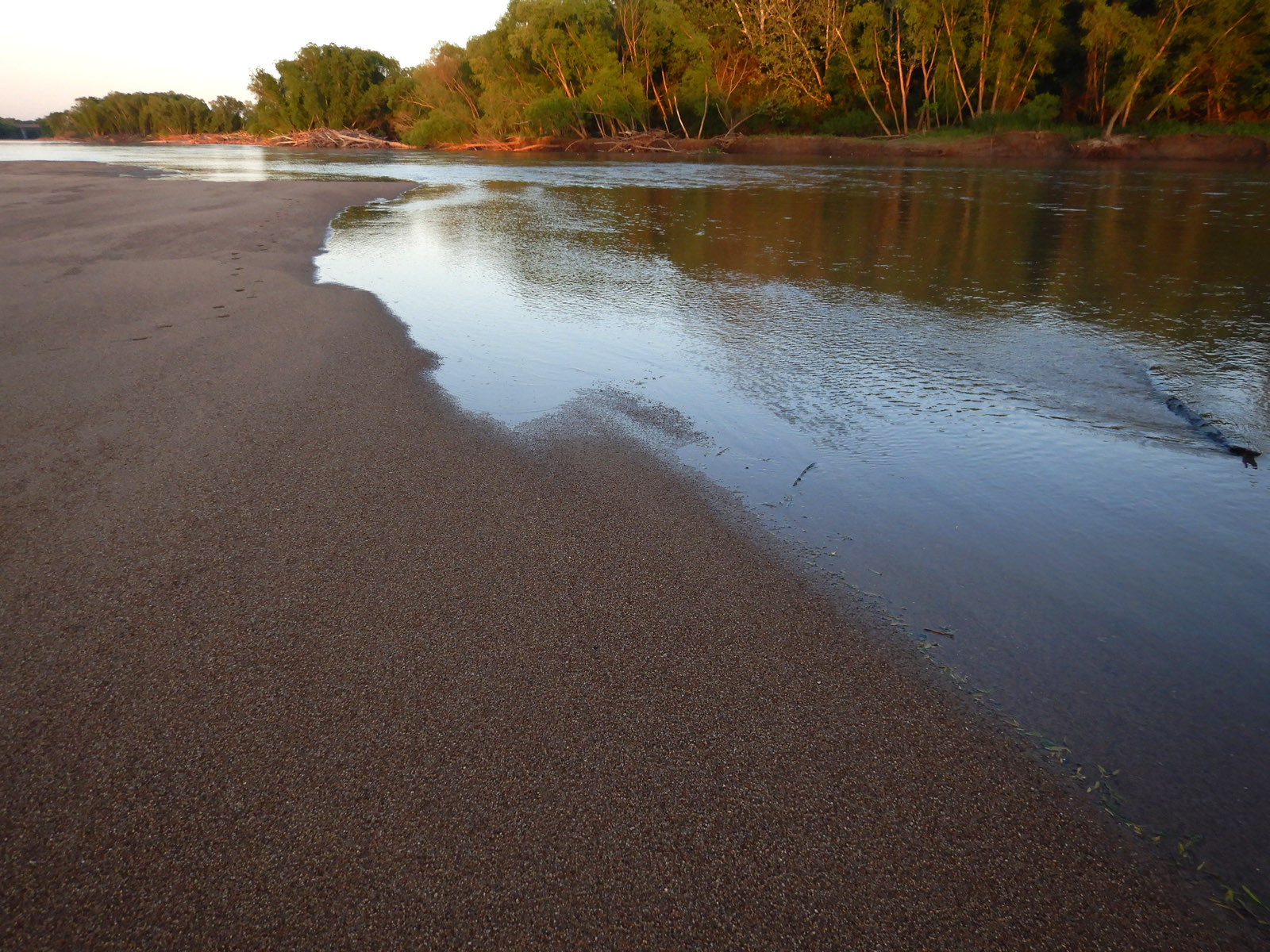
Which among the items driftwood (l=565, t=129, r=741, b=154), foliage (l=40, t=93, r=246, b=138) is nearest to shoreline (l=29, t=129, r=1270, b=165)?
driftwood (l=565, t=129, r=741, b=154)

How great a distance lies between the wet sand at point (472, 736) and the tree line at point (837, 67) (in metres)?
44.4

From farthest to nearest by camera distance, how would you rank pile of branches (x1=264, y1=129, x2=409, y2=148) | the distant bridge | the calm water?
the distant bridge
pile of branches (x1=264, y1=129, x2=409, y2=148)
the calm water

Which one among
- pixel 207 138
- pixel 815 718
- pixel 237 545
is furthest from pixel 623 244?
pixel 207 138

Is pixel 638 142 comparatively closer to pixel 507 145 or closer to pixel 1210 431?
pixel 507 145

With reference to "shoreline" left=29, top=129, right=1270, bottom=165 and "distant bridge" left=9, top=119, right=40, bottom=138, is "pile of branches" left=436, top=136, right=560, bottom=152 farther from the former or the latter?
"distant bridge" left=9, top=119, right=40, bottom=138

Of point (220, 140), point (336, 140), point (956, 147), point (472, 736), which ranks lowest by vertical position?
point (472, 736)

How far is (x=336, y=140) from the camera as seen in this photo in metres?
68.8

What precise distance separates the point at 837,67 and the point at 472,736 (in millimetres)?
58756

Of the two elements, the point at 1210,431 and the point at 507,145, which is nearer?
the point at 1210,431

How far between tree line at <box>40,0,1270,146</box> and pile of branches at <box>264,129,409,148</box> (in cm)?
340

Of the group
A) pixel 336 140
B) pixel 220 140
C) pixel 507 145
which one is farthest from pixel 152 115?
pixel 507 145

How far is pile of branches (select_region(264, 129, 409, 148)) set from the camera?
6750cm

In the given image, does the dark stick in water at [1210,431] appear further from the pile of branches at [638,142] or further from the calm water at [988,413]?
the pile of branches at [638,142]

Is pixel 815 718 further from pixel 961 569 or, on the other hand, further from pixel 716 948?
pixel 961 569
